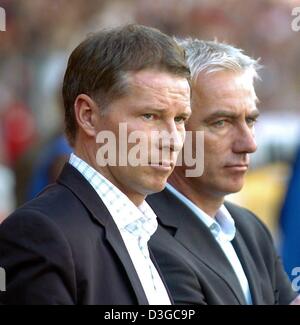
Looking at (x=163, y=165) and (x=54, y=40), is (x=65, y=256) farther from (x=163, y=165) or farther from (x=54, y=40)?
(x=54, y=40)

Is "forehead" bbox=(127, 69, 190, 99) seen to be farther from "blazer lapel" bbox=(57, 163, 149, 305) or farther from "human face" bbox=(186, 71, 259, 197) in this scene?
"human face" bbox=(186, 71, 259, 197)

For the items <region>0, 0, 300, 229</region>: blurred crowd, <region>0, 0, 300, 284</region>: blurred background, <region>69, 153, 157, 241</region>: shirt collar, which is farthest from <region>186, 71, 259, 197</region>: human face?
<region>0, 0, 300, 229</region>: blurred crowd

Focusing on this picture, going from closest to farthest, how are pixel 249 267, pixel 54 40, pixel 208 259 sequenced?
1. pixel 208 259
2. pixel 249 267
3. pixel 54 40

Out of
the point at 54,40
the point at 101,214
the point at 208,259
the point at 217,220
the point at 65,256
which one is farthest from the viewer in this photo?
the point at 54,40

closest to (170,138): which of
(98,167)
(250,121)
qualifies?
(98,167)

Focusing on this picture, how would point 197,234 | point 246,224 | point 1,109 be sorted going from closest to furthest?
1. point 197,234
2. point 246,224
3. point 1,109

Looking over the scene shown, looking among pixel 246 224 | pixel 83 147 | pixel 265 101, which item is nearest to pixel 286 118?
pixel 265 101

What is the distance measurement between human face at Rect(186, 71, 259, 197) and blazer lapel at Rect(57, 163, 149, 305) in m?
0.80

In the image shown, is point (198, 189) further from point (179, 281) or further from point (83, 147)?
point (83, 147)

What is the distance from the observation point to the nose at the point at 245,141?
336 centimetres

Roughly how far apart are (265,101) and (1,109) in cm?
400

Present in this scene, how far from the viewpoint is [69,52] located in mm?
9180

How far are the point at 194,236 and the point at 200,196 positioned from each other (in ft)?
0.59
